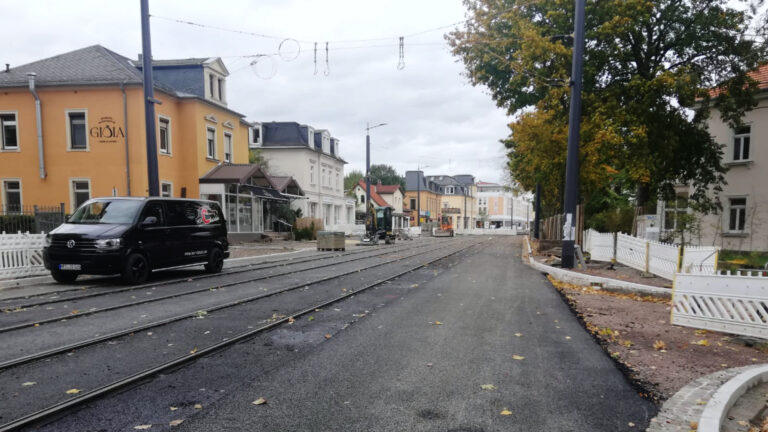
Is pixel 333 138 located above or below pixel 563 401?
above

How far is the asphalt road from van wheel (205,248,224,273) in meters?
7.04

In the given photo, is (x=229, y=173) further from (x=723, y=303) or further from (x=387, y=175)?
(x=387, y=175)

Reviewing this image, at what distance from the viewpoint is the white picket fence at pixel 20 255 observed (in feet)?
35.0

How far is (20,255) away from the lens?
1107 centimetres

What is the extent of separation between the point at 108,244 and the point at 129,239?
450 millimetres

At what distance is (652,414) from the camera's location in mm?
3721

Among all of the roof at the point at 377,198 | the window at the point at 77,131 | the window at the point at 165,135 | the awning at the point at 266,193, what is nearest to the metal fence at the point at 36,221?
the window at the point at 77,131

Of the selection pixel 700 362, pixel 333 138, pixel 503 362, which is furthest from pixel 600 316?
pixel 333 138

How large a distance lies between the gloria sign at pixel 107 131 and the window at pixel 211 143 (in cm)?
497

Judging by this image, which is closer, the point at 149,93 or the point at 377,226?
the point at 149,93

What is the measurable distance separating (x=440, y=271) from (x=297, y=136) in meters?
29.5

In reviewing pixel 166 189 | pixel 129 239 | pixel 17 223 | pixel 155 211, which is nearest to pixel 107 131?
pixel 166 189

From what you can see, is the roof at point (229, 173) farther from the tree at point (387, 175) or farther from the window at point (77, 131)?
the tree at point (387, 175)

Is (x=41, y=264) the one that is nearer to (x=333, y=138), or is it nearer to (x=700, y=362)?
(x=700, y=362)
